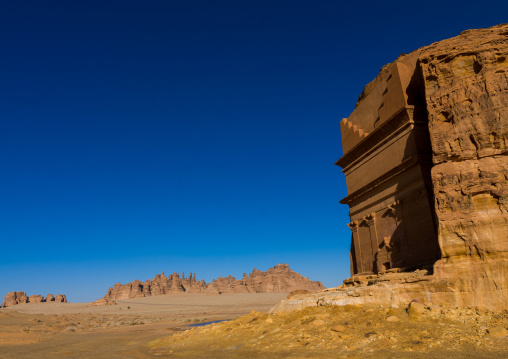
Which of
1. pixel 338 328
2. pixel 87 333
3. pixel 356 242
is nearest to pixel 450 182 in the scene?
pixel 338 328

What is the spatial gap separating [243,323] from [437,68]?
40.1ft

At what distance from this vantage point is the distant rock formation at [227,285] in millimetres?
158000

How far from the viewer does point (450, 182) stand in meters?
11.0

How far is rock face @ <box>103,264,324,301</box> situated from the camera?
15800 cm

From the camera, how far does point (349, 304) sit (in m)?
12.3

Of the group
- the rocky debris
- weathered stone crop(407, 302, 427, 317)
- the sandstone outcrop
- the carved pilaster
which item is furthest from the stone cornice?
the rocky debris

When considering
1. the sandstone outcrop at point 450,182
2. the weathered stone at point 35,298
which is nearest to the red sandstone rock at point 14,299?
the weathered stone at point 35,298

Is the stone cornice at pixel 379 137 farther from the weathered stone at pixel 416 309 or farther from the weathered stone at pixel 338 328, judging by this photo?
the weathered stone at pixel 338 328

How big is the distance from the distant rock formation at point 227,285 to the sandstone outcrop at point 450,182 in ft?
468

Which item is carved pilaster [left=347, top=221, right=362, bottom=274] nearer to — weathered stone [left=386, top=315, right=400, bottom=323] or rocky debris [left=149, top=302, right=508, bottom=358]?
rocky debris [left=149, top=302, right=508, bottom=358]

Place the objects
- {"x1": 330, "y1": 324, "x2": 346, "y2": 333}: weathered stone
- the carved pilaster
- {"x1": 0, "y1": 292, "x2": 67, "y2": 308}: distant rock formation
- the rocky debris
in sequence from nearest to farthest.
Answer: the rocky debris, {"x1": 330, "y1": 324, "x2": 346, "y2": 333}: weathered stone, the carved pilaster, {"x1": 0, "y1": 292, "x2": 67, "y2": 308}: distant rock formation

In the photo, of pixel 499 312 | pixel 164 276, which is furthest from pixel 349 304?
pixel 164 276

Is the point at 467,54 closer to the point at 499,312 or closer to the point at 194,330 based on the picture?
the point at 499,312

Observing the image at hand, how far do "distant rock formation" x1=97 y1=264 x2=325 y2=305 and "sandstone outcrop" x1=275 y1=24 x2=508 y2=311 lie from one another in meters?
143
